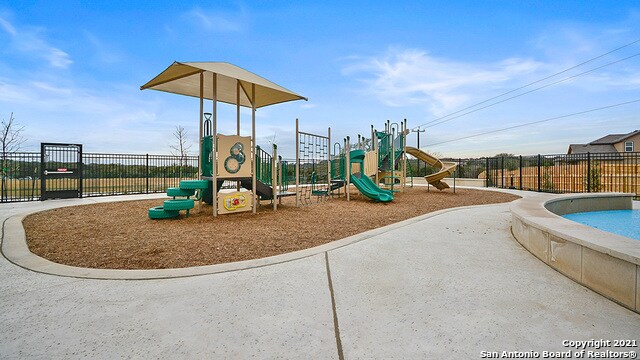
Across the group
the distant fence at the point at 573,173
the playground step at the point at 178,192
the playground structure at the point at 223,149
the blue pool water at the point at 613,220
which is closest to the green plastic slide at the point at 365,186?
the playground structure at the point at 223,149

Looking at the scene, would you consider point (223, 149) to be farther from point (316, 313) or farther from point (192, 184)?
point (316, 313)

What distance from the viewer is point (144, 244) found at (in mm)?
5195

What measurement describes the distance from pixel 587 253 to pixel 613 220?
27.2ft

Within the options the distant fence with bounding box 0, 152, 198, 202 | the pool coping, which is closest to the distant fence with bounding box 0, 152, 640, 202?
the distant fence with bounding box 0, 152, 198, 202

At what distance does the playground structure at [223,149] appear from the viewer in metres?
8.03

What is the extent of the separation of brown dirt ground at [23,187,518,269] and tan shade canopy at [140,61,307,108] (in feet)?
12.5

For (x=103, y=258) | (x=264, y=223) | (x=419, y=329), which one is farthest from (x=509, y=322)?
(x=264, y=223)

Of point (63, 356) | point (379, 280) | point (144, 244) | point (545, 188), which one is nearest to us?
point (63, 356)

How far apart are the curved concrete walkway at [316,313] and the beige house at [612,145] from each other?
4935 cm

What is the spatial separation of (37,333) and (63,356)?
0.56 meters

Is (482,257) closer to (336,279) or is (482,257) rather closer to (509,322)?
(509,322)

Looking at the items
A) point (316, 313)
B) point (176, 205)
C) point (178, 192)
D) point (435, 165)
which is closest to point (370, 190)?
point (178, 192)

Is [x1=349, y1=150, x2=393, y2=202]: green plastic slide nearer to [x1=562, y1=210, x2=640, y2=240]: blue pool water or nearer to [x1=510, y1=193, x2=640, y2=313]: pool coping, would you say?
[x1=562, y1=210, x2=640, y2=240]: blue pool water

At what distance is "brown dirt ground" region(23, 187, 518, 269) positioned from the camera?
14.7 feet
